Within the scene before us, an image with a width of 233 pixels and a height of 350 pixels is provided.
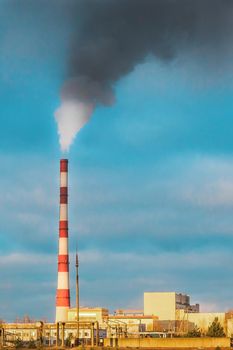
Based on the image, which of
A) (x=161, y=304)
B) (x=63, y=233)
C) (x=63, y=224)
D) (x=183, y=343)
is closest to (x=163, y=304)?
(x=161, y=304)

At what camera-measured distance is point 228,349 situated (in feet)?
215

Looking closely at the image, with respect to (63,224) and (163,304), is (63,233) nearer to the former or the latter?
(63,224)

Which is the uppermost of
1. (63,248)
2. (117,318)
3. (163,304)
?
(63,248)

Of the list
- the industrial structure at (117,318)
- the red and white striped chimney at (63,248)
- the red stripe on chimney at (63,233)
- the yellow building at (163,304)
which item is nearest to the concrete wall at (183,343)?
the industrial structure at (117,318)

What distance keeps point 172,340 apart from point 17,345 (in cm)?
1376

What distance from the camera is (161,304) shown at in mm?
117062

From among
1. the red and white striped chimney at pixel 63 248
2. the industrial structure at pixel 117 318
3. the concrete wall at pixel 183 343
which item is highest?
the red and white striped chimney at pixel 63 248

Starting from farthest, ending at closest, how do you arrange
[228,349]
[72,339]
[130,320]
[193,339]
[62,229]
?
[130,320] < [62,229] < [72,339] < [193,339] < [228,349]

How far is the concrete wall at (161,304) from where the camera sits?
116 m

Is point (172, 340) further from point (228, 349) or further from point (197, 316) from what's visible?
point (197, 316)

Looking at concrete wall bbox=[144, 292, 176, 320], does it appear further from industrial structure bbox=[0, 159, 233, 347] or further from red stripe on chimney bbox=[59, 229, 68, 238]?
red stripe on chimney bbox=[59, 229, 68, 238]

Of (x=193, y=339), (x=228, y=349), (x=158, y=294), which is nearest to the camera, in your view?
(x=228, y=349)

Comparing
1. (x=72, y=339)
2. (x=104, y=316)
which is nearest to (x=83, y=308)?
(x=104, y=316)

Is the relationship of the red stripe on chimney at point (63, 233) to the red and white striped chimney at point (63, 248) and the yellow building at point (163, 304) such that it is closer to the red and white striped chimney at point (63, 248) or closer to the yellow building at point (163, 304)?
the red and white striped chimney at point (63, 248)
